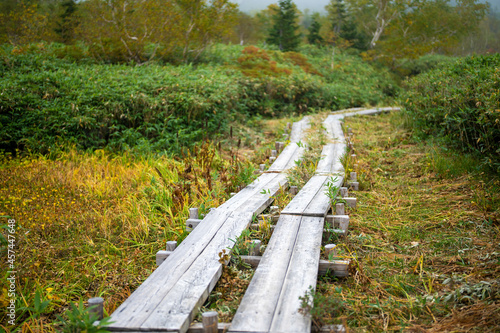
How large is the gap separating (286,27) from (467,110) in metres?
20.6

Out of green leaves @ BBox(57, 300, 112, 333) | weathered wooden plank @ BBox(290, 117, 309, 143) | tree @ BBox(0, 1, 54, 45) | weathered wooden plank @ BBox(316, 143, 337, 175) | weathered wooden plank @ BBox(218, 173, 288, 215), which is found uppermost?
tree @ BBox(0, 1, 54, 45)

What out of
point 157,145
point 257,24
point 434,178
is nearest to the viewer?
point 434,178

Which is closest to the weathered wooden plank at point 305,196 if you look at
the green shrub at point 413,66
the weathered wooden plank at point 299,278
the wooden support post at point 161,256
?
the weathered wooden plank at point 299,278

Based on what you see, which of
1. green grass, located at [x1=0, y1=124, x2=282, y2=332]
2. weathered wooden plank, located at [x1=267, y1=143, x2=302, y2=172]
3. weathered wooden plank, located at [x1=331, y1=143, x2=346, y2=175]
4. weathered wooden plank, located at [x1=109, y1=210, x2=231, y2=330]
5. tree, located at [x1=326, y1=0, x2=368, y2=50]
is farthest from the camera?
tree, located at [x1=326, y1=0, x2=368, y2=50]

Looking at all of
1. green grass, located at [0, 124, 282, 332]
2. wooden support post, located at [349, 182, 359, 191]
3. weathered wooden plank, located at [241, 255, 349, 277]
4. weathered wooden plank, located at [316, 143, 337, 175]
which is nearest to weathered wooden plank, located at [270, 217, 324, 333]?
weathered wooden plank, located at [241, 255, 349, 277]

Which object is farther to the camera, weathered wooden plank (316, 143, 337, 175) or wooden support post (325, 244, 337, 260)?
weathered wooden plank (316, 143, 337, 175)

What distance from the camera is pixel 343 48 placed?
24.2m

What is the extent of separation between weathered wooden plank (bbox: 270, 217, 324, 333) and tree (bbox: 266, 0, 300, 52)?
72.1ft

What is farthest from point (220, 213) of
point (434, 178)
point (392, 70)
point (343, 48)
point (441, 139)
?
point (343, 48)

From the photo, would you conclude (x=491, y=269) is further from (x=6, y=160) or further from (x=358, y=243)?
(x=6, y=160)

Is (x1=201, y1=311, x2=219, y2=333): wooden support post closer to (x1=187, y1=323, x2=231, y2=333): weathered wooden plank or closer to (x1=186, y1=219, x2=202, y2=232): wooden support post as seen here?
(x1=187, y1=323, x2=231, y2=333): weathered wooden plank

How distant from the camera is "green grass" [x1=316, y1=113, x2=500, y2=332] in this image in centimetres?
251

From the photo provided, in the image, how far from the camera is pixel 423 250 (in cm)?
343

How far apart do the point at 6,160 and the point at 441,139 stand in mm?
7676
